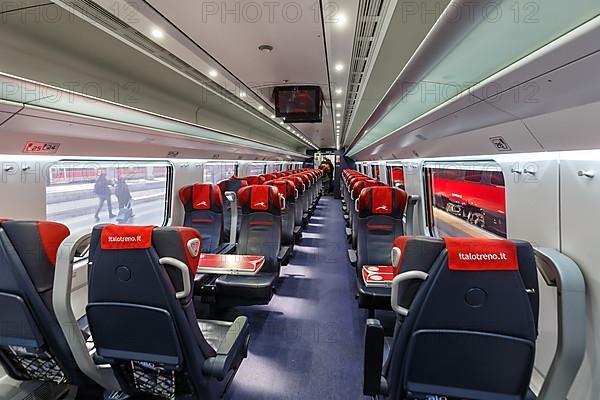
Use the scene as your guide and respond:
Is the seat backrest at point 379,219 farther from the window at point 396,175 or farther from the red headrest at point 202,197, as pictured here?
the window at point 396,175

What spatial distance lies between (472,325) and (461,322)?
0.15 feet

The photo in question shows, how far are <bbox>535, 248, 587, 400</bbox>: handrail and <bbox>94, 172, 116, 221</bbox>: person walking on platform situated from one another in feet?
15.7

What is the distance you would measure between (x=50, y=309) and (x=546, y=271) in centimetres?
285

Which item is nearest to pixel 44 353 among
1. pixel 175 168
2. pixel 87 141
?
pixel 87 141

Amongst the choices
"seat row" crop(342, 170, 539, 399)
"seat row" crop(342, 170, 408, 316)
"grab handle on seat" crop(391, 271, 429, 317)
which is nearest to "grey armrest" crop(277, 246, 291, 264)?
A: "seat row" crop(342, 170, 408, 316)

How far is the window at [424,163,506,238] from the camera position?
11.4 feet

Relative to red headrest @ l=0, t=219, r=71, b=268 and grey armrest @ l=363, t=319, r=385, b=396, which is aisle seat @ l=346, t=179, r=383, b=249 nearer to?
grey armrest @ l=363, t=319, r=385, b=396

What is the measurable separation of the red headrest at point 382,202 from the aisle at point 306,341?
1.34 m

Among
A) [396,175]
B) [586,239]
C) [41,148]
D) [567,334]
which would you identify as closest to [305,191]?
[396,175]

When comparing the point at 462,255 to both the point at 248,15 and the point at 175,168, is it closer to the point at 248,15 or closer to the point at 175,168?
the point at 248,15

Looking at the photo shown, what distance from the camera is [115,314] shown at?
68.7 inches

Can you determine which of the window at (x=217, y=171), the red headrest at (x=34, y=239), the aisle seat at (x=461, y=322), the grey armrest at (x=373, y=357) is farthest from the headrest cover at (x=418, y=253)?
the window at (x=217, y=171)

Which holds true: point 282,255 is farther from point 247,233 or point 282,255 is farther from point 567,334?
point 567,334

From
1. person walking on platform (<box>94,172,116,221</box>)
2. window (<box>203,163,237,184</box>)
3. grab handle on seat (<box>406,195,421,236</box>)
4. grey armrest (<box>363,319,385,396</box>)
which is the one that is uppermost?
window (<box>203,163,237,184</box>)
